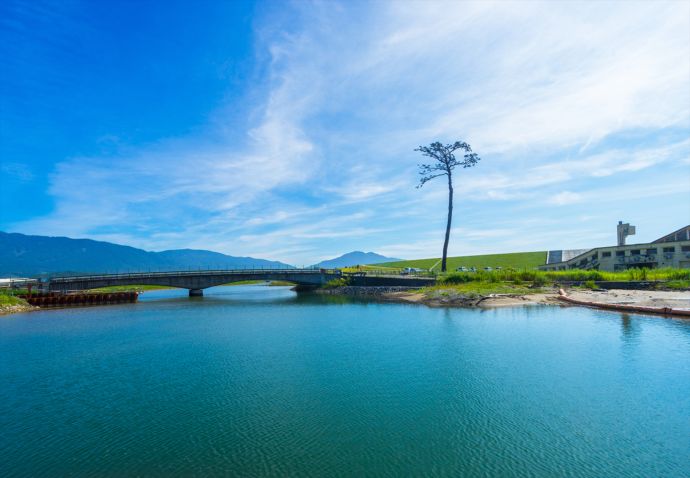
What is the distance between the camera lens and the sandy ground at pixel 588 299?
34.8 metres

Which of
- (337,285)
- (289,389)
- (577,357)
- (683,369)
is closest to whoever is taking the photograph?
(289,389)

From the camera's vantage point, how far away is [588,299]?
39.4 m

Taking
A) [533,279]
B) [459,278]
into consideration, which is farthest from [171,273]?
[533,279]

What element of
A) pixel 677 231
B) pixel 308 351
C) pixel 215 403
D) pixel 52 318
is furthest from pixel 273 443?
pixel 677 231

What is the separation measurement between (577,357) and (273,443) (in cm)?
1601

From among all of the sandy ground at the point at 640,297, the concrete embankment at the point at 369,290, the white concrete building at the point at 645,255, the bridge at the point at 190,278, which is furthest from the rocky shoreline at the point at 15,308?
the white concrete building at the point at 645,255

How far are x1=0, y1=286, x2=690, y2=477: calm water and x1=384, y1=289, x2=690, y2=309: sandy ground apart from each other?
10423 millimetres

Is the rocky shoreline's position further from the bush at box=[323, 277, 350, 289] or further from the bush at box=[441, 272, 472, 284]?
the bush at box=[441, 272, 472, 284]

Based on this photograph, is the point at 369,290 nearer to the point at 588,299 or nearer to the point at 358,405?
the point at 588,299

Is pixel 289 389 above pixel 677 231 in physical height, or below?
below

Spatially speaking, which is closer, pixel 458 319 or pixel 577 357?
pixel 577 357

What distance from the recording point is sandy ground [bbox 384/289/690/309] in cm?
3475

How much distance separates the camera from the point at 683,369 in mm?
16516

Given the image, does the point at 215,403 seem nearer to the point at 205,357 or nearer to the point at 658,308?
the point at 205,357
